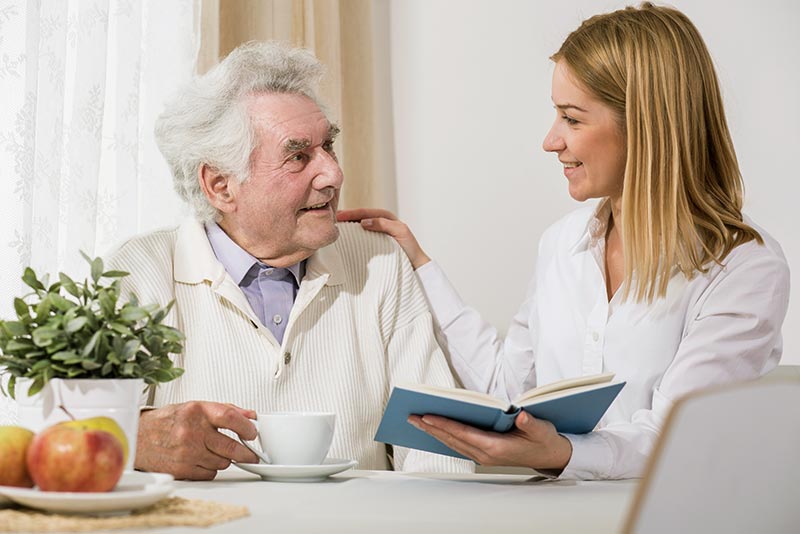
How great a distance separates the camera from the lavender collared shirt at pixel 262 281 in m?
1.92

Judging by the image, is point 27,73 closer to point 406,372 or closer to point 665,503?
point 406,372

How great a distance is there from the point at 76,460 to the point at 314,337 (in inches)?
38.3

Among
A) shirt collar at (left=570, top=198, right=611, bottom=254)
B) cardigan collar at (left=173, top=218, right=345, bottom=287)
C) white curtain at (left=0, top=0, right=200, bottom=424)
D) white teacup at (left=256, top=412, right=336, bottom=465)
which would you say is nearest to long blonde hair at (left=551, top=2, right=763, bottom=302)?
shirt collar at (left=570, top=198, right=611, bottom=254)

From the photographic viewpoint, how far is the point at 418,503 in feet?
3.87

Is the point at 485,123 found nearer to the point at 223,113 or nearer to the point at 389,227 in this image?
the point at 389,227

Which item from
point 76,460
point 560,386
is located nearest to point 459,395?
point 560,386

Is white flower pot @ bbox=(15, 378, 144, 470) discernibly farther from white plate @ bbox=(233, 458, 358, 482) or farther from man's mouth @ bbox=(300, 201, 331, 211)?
man's mouth @ bbox=(300, 201, 331, 211)

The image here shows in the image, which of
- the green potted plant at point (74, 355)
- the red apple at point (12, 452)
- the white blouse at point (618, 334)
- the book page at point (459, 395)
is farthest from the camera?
the white blouse at point (618, 334)

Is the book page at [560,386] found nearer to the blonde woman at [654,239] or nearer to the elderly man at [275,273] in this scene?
the blonde woman at [654,239]

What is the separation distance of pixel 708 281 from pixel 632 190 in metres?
0.22

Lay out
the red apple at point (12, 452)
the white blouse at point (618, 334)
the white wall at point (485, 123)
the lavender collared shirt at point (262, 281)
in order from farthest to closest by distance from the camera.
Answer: the white wall at point (485, 123) < the lavender collared shirt at point (262, 281) < the white blouse at point (618, 334) < the red apple at point (12, 452)

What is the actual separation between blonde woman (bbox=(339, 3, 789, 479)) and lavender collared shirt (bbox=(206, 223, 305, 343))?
54 centimetres

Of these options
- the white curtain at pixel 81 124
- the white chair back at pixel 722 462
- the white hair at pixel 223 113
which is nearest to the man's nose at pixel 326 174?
the white hair at pixel 223 113

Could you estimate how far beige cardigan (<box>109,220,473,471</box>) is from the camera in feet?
5.93
